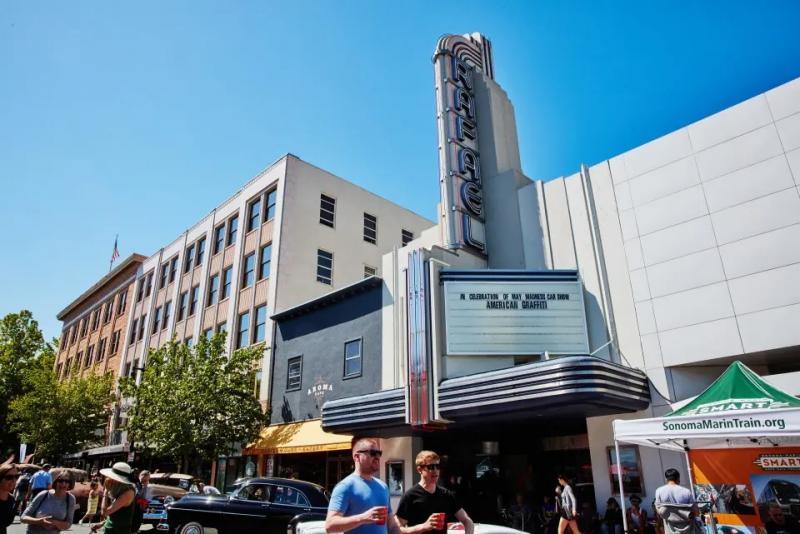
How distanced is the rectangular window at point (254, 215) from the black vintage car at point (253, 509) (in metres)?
19.1

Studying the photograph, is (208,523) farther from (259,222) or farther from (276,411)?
(259,222)

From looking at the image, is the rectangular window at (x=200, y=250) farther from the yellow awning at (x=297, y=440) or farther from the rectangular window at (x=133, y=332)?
the yellow awning at (x=297, y=440)

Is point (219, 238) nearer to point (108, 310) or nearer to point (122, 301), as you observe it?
point (122, 301)

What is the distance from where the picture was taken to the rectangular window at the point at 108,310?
1783 inches

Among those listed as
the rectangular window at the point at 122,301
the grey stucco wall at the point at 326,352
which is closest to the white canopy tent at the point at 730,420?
the grey stucco wall at the point at 326,352

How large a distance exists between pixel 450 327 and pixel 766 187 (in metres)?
8.25

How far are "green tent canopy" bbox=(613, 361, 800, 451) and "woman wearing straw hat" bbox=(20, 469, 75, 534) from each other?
853 cm

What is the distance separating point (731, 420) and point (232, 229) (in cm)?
2839

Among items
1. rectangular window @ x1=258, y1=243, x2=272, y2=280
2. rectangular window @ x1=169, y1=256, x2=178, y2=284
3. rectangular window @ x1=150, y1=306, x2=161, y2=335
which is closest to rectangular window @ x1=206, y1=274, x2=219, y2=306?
rectangular window @ x1=258, y1=243, x2=272, y2=280

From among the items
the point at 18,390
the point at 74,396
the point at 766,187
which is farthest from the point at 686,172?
the point at 18,390

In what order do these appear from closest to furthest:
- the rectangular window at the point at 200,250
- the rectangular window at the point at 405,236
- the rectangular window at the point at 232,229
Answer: the rectangular window at the point at 232,229 → the rectangular window at the point at 405,236 → the rectangular window at the point at 200,250

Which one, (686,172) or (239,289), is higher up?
(239,289)

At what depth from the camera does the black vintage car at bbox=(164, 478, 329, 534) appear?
11906 mm

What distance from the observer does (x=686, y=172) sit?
14039 mm
